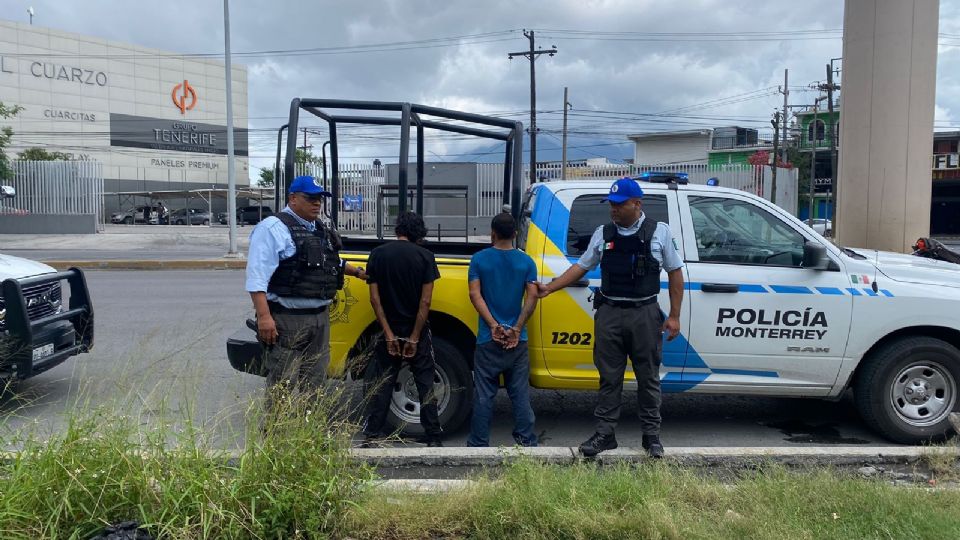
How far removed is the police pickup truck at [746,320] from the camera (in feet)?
16.6

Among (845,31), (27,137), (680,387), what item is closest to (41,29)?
(27,137)

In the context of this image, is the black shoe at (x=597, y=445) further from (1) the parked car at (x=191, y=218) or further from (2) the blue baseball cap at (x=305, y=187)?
(1) the parked car at (x=191, y=218)

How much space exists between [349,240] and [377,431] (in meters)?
2.27

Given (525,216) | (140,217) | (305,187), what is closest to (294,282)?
(305,187)

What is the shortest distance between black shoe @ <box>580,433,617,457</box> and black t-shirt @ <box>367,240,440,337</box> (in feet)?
4.66

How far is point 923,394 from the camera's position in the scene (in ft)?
16.9

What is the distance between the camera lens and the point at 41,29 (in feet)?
194

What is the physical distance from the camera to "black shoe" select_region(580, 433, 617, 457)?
438cm

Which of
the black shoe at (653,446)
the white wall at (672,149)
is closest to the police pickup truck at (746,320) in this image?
the black shoe at (653,446)

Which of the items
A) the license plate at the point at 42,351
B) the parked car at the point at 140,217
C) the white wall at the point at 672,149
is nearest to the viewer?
the license plate at the point at 42,351

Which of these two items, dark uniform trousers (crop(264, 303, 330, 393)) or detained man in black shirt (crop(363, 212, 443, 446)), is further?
detained man in black shirt (crop(363, 212, 443, 446))

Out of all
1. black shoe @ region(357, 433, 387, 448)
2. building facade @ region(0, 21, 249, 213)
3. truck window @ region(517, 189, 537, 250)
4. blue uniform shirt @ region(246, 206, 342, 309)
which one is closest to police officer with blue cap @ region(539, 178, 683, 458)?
truck window @ region(517, 189, 537, 250)

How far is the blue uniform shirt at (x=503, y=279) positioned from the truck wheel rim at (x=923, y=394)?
9.06ft

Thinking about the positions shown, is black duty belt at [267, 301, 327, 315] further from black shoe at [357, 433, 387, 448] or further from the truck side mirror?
→ the truck side mirror
